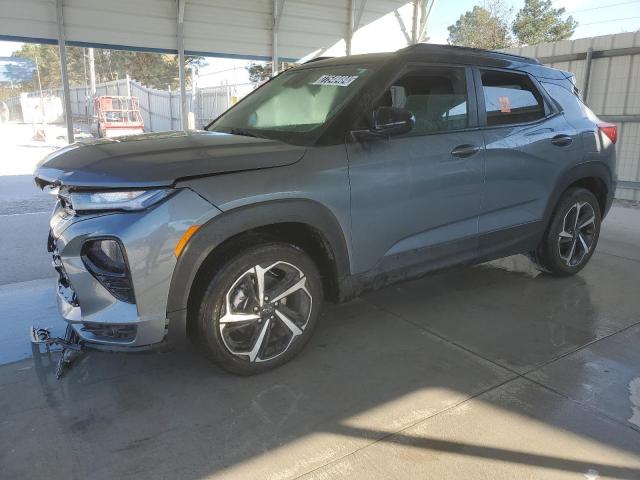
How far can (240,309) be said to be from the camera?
9.46 feet

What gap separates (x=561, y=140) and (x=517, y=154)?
1.95 feet

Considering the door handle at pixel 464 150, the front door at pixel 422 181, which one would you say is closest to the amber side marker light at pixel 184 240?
the front door at pixel 422 181

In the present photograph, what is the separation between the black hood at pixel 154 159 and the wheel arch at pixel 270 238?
256mm

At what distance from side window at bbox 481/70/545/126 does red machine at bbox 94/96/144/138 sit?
19993 mm

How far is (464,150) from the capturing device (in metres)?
3.62

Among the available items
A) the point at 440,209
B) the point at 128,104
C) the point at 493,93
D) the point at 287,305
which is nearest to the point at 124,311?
the point at 287,305

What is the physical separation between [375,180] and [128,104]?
79.9 ft

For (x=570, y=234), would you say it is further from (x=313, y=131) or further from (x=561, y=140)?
(x=313, y=131)

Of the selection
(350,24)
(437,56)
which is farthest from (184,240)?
(350,24)

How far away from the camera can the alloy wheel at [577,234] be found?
4.65 meters

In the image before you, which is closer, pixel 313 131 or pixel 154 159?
pixel 154 159

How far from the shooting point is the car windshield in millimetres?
3338

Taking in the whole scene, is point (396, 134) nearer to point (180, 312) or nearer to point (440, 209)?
point (440, 209)

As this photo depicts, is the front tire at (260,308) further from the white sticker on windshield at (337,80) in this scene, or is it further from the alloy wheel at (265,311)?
the white sticker on windshield at (337,80)
